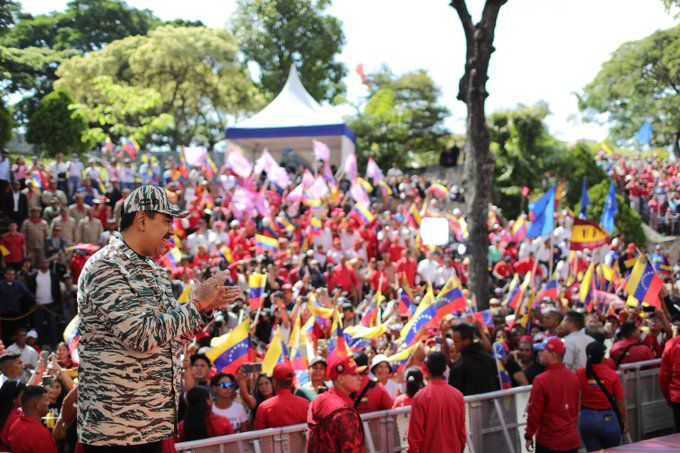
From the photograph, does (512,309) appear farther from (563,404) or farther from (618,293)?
(563,404)

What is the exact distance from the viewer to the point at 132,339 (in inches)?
118

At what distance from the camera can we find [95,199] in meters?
16.7

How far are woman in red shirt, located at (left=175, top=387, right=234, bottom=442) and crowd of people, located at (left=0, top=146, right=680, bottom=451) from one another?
1 centimetres

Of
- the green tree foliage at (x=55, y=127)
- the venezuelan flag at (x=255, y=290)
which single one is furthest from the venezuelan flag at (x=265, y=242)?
the green tree foliage at (x=55, y=127)

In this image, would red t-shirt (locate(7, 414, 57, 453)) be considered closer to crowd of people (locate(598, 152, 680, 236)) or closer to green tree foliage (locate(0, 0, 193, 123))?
crowd of people (locate(598, 152, 680, 236))

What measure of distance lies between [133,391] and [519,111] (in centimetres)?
3147

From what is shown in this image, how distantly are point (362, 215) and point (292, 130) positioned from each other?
408 inches

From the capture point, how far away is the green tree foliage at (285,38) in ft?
154

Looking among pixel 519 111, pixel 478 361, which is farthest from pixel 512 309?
pixel 519 111

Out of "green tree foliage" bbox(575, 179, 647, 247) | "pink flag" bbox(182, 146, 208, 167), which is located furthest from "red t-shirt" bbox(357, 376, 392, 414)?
"green tree foliage" bbox(575, 179, 647, 247)

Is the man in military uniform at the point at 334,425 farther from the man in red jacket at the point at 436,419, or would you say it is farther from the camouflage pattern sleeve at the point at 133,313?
the camouflage pattern sleeve at the point at 133,313

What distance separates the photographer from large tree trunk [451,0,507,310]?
42.0 feet

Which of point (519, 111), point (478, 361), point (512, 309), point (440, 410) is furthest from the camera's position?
point (519, 111)

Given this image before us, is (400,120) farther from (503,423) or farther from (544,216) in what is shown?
(503,423)
